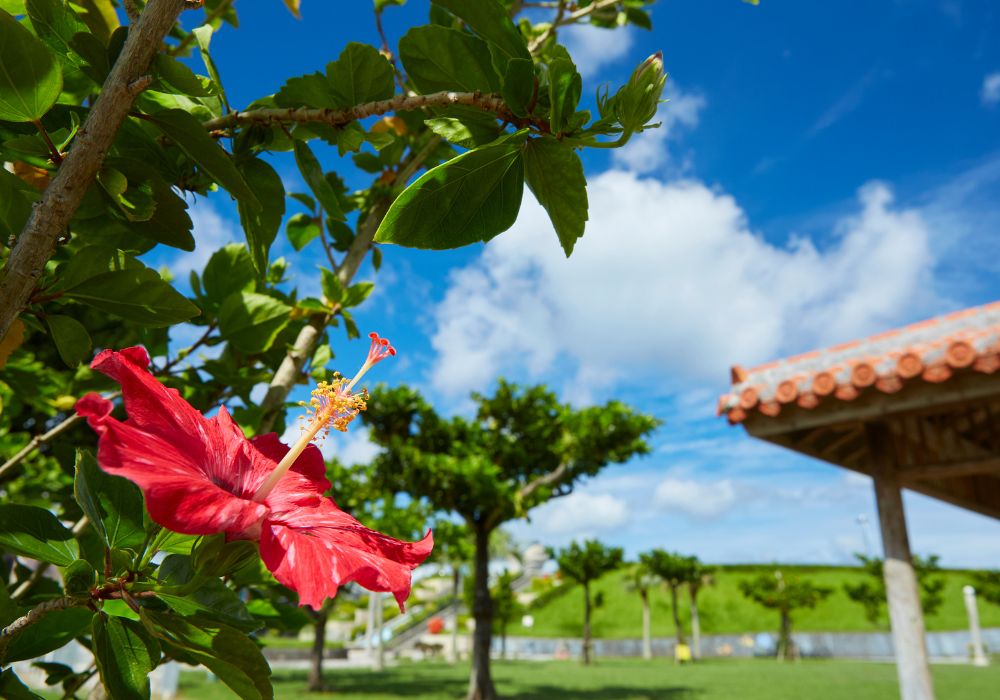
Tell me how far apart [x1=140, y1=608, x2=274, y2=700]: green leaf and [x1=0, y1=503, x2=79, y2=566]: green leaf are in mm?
129

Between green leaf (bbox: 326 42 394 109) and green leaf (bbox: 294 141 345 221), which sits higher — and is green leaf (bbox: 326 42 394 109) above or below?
above

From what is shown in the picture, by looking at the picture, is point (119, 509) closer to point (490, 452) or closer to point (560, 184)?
point (560, 184)

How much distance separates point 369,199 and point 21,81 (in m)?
0.65

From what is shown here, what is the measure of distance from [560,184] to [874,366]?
127 inches

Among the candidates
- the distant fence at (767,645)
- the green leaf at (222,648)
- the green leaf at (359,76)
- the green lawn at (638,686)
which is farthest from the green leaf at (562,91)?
the distant fence at (767,645)

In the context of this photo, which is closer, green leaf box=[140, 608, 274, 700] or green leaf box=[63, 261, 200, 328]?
green leaf box=[140, 608, 274, 700]

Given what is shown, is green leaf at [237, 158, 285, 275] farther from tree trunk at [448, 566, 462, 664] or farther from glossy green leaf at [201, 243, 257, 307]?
tree trunk at [448, 566, 462, 664]

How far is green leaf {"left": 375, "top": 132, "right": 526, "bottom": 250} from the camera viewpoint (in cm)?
48

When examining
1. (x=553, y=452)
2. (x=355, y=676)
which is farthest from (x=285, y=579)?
(x=355, y=676)

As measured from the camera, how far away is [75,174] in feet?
1.52

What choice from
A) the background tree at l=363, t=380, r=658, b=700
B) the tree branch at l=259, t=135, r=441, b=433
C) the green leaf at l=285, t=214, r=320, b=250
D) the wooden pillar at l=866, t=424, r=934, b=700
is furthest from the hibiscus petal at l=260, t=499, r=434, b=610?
the background tree at l=363, t=380, r=658, b=700

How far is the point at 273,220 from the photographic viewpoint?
63 centimetres

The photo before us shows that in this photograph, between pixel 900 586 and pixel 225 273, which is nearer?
pixel 225 273

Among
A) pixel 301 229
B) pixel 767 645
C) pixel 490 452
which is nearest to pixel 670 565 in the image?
pixel 767 645
